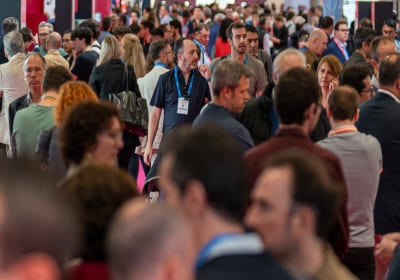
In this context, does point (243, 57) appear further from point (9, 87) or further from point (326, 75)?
point (9, 87)

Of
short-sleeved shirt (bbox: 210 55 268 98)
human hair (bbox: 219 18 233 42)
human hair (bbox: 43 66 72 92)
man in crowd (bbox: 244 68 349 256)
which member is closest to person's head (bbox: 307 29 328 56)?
human hair (bbox: 219 18 233 42)

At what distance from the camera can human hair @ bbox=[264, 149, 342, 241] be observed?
2.01m

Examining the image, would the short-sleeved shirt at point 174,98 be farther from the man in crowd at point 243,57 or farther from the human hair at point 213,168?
the human hair at point 213,168

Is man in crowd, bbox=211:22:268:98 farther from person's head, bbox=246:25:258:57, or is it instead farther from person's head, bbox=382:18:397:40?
person's head, bbox=382:18:397:40

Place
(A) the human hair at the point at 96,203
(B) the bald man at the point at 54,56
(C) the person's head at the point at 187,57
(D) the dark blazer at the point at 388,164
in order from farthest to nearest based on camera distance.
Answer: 1. (B) the bald man at the point at 54,56
2. (C) the person's head at the point at 187,57
3. (D) the dark blazer at the point at 388,164
4. (A) the human hair at the point at 96,203

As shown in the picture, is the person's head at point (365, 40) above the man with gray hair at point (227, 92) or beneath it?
above

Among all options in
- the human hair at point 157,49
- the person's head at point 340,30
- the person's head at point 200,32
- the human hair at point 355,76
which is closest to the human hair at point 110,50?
the human hair at point 157,49

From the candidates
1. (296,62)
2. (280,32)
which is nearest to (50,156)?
(296,62)

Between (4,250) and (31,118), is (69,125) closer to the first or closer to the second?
(31,118)

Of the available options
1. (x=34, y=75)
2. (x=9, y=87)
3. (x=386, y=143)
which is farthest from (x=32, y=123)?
(x=9, y=87)

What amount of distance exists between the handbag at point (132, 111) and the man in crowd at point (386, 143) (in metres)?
2.37

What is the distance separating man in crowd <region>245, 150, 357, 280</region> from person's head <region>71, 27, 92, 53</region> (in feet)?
23.5

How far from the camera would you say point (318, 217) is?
6.64 ft

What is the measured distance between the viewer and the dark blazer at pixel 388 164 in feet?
14.0
